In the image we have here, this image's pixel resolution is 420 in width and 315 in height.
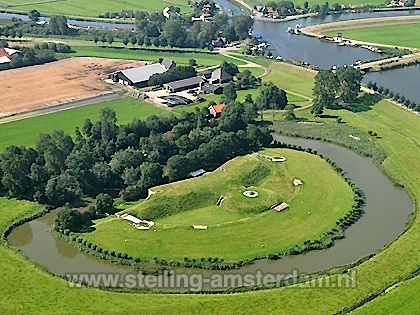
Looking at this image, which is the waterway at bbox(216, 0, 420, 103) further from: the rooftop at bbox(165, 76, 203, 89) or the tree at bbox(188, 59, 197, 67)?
the rooftop at bbox(165, 76, 203, 89)

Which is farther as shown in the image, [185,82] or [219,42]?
[219,42]

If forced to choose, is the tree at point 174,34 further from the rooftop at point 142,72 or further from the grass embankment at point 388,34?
the grass embankment at point 388,34

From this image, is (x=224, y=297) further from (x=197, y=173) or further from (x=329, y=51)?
(x=329, y=51)

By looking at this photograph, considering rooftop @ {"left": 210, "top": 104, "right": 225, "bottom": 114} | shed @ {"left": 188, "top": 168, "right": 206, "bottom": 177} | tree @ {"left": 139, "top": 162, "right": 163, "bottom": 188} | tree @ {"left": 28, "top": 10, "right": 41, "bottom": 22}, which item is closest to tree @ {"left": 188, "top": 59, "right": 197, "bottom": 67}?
rooftop @ {"left": 210, "top": 104, "right": 225, "bottom": 114}

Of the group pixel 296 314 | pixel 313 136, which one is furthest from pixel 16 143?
pixel 296 314

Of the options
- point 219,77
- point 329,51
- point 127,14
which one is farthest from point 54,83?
point 127,14

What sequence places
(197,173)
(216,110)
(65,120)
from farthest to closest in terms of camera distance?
1. (65,120)
2. (216,110)
3. (197,173)
